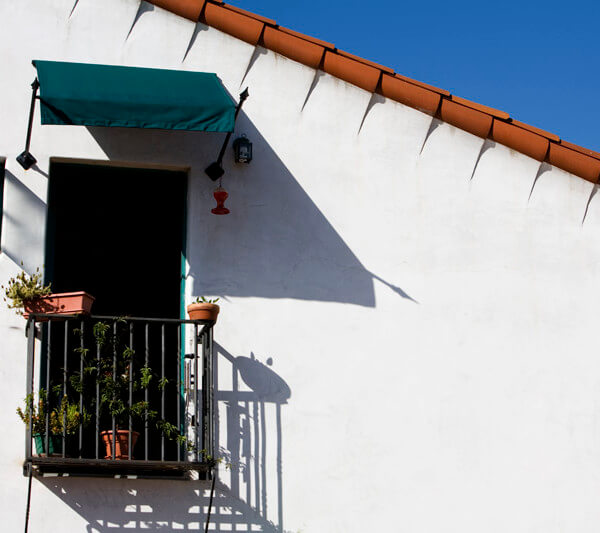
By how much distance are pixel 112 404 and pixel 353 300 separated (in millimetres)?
2268

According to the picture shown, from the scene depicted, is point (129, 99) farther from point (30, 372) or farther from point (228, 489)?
point (228, 489)

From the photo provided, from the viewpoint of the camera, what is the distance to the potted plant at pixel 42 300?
887 centimetres

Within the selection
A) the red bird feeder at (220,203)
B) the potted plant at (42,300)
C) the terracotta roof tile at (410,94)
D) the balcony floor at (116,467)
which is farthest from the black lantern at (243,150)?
the balcony floor at (116,467)

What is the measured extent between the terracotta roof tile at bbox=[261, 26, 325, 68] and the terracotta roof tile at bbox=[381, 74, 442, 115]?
0.64 metres

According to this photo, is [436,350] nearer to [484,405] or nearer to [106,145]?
[484,405]

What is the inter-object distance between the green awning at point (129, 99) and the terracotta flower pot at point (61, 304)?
1.35 m

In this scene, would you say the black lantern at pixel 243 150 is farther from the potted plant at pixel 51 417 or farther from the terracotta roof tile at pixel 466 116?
the potted plant at pixel 51 417

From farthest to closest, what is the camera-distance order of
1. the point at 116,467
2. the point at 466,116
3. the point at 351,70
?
the point at 466,116 < the point at 351,70 < the point at 116,467

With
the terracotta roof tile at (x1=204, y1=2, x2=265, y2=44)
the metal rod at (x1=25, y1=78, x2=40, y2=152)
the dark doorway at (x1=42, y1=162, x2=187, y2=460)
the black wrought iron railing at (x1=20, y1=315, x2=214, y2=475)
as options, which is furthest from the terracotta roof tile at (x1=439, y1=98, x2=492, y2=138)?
the metal rod at (x1=25, y1=78, x2=40, y2=152)

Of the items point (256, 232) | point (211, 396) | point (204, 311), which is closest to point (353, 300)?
point (256, 232)

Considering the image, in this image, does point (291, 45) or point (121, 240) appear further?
point (121, 240)

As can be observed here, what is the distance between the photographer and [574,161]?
10.3m

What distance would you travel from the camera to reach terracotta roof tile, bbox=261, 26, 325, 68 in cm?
1004

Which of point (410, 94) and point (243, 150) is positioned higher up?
point (410, 94)
